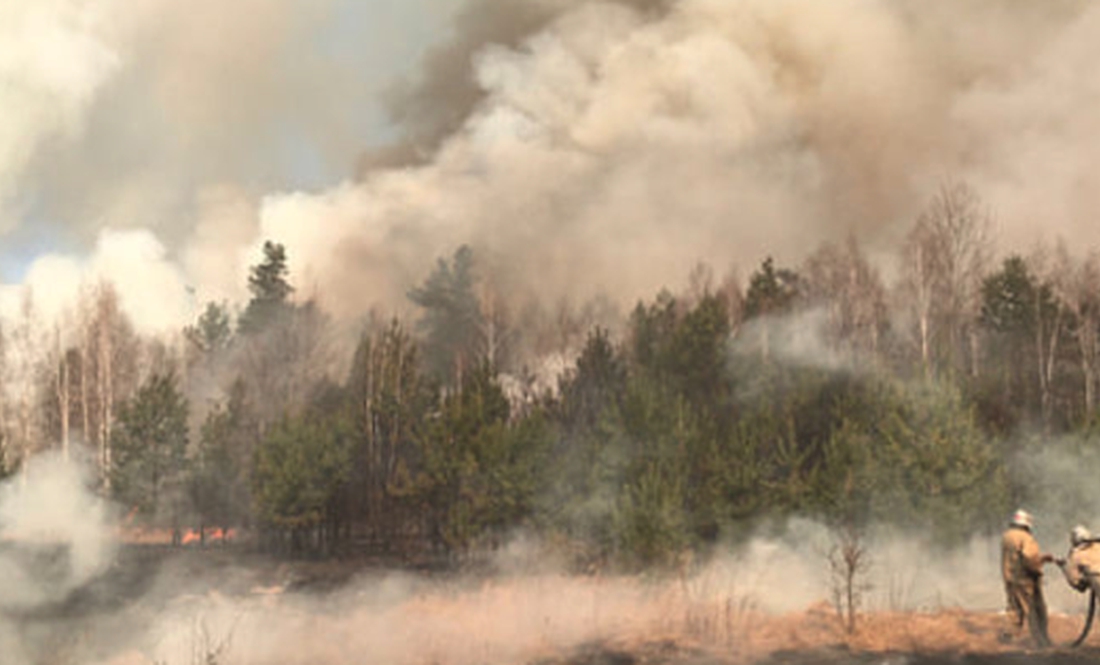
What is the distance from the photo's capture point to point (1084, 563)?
12516mm

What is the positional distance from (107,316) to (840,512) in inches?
1524

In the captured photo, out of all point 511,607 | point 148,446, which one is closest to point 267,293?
point 148,446

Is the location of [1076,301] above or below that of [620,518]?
above

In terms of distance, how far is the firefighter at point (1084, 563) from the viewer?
40.9 feet

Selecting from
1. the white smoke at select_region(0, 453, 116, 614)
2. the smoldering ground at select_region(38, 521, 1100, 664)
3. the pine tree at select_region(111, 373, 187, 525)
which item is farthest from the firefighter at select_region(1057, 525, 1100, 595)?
the pine tree at select_region(111, 373, 187, 525)

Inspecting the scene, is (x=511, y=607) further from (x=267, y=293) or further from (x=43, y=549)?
(x=267, y=293)

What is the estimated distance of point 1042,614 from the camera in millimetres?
13273

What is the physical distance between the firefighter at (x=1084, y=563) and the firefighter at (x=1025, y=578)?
0.38 m

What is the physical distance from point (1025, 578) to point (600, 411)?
14.4 metres

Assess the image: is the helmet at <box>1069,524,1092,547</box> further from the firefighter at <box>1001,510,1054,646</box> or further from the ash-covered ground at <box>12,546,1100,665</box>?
the ash-covered ground at <box>12,546,1100,665</box>

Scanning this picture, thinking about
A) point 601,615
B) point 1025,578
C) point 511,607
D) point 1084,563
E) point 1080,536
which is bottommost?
point 511,607

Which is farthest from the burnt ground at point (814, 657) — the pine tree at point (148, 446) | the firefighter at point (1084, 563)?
the pine tree at point (148, 446)

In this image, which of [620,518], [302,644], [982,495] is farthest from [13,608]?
[982,495]

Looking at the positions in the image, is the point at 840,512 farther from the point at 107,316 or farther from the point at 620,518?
the point at 107,316
